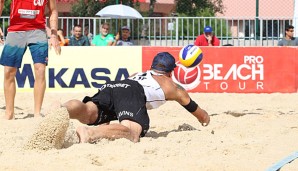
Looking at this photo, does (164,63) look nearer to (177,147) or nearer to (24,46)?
(177,147)

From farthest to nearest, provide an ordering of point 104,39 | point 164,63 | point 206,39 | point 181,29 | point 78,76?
point 181,29, point 206,39, point 104,39, point 78,76, point 164,63

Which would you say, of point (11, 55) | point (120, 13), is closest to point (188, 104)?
point (11, 55)

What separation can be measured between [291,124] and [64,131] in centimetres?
341

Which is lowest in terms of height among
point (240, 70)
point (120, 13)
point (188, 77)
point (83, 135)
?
point (188, 77)

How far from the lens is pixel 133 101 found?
7156 millimetres

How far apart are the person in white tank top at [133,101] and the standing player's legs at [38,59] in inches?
73.0

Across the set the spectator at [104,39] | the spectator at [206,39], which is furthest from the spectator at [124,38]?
the spectator at [206,39]

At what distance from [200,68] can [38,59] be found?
567cm

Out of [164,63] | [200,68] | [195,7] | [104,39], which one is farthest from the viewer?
[195,7]

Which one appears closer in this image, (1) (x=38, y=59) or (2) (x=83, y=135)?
(2) (x=83, y=135)

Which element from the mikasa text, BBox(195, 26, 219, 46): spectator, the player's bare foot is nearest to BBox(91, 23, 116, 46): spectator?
BBox(195, 26, 219, 46): spectator

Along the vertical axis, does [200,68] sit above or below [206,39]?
below

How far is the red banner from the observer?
14.3 meters

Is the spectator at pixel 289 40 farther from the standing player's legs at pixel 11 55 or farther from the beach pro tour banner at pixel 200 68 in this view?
the standing player's legs at pixel 11 55
